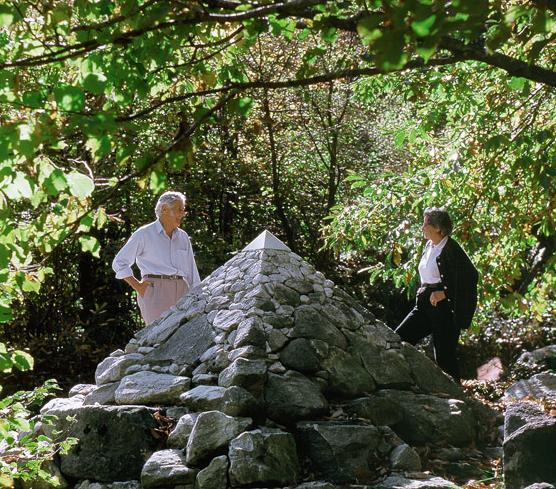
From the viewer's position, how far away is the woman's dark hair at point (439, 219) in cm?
745

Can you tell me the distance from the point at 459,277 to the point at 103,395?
282 centimetres

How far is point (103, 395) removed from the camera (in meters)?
7.07

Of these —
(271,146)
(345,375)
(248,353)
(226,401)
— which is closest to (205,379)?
(248,353)

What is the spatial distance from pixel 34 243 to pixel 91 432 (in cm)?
247

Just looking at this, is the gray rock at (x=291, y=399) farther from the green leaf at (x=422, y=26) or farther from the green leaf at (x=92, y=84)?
the green leaf at (x=422, y=26)

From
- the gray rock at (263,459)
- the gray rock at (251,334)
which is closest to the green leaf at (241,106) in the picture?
the gray rock at (263,459)

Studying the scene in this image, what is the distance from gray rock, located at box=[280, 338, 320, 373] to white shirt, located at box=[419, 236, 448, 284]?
145cm

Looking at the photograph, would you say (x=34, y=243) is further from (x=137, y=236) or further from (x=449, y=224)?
(x=449, y=224)

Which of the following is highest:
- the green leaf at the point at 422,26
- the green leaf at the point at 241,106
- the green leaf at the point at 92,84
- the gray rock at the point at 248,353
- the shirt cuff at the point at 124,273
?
the shirt cuff at the point at 124,273

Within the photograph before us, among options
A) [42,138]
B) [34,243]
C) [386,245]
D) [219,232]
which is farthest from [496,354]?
[42,138]

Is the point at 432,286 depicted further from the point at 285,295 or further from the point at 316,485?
the point at 316,485

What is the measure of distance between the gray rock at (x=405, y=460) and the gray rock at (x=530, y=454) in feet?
1.95

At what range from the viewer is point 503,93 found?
7.29 meters

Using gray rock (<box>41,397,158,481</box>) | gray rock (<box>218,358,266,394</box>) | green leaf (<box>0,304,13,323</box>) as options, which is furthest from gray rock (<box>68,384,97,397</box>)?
green leaf (<box>0,304,13,323</box>)
